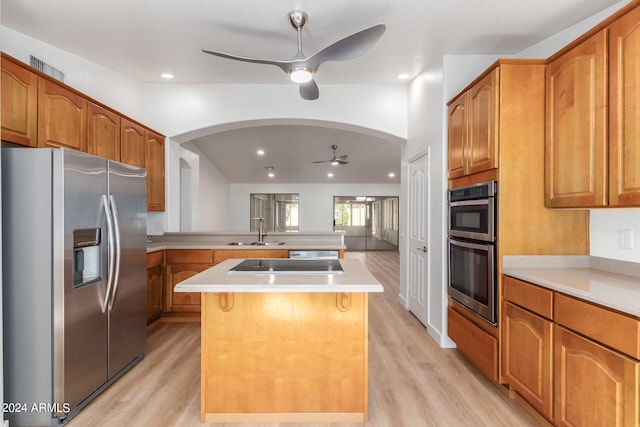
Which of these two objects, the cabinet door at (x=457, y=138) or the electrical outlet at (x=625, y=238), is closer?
the electrical outlet at (x=625, y=238)

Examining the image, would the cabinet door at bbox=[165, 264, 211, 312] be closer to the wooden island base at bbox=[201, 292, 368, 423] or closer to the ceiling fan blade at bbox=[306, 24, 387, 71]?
the wooden island base at bbox=[201, 292, 368, 423]

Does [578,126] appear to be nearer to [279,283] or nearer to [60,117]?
[279,283]

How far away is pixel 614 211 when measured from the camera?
2.05m

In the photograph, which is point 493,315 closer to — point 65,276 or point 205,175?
point 65,276

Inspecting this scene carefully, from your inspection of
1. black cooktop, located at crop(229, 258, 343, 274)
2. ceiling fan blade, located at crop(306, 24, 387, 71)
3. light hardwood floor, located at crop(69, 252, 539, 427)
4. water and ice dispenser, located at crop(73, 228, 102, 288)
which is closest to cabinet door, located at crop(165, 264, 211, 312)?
light hardwood floor, located at crop(69, 252, 539, 427)

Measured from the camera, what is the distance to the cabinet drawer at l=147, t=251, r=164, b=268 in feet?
10.9

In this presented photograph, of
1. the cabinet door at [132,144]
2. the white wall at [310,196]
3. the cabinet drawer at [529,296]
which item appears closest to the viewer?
the cabinet drawer at [529,296]

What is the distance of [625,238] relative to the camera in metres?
1.99

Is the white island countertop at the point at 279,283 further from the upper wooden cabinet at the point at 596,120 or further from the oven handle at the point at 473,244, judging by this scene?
the upper wooden cabinet at the point at 596,120

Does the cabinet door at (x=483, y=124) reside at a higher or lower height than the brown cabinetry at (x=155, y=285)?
higher

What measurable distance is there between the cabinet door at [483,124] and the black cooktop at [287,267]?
51.5 inches

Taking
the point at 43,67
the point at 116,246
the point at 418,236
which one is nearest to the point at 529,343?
the point at 418,236

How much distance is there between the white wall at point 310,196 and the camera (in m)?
9.48

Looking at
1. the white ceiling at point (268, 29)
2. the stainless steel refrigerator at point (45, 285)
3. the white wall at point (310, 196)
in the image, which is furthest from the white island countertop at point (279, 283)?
the white wall at point (310, 196)
